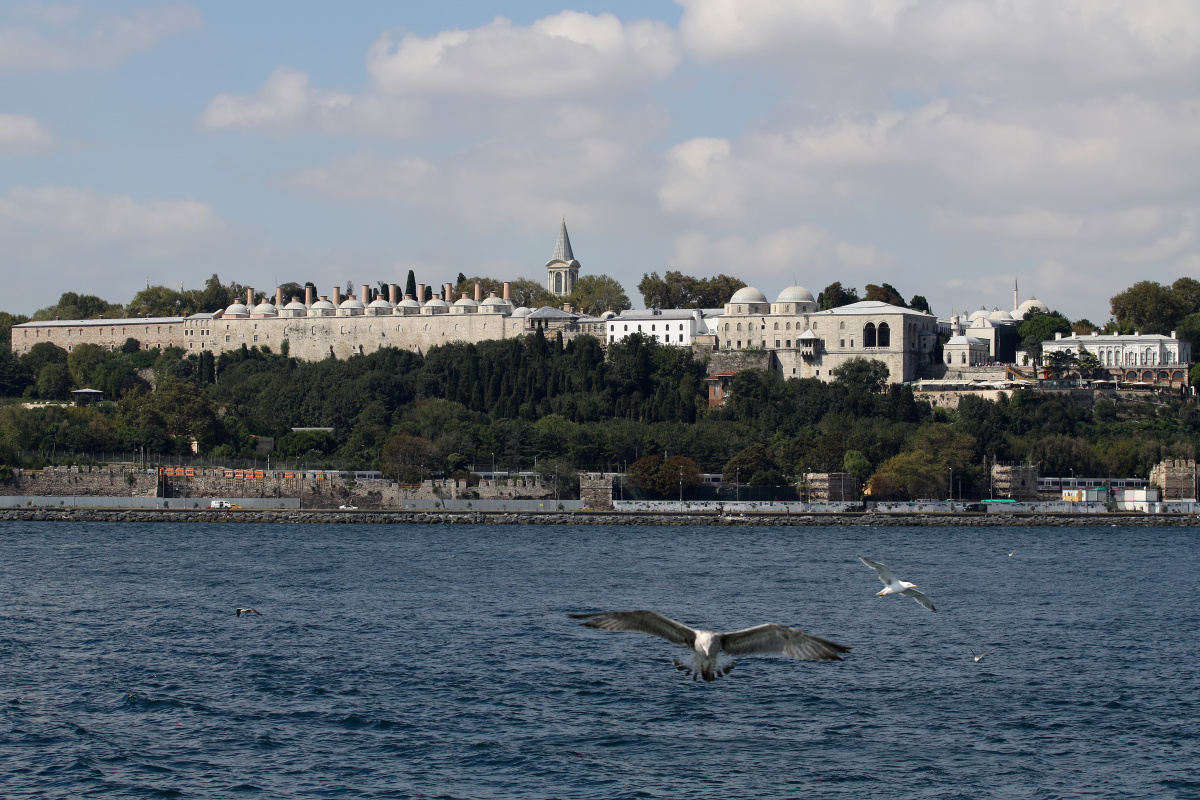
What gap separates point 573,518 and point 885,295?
3583 centimetres

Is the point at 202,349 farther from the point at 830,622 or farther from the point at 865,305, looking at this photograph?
the point at 830,622

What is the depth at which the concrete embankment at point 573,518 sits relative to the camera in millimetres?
52688

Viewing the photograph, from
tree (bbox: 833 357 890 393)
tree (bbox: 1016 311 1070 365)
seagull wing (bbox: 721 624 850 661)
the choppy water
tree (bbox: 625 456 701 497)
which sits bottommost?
the choppy water

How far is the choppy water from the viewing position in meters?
16.5

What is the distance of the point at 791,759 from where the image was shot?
17.0m

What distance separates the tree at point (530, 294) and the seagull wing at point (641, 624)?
8345 cm

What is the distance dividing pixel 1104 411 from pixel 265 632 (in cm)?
5321

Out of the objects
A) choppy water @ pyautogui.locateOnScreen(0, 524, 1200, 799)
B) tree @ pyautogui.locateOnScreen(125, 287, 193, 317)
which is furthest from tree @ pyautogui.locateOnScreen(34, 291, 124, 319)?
choppy water @ pyautogui.locateOnScreen(0, 524, 1200, 799)

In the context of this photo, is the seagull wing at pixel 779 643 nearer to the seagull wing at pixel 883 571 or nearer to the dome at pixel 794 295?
the seagull wing at pixel 883 571

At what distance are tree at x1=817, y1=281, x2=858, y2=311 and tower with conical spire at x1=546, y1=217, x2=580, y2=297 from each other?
21.6 m

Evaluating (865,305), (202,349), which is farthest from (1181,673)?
(202,349)

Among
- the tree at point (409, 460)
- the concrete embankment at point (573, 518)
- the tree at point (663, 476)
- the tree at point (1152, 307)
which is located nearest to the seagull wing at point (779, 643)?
the concrete embankment at point (573, 518)

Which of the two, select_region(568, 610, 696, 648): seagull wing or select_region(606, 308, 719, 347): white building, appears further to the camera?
select_region(606, 308, 719, 347): white building

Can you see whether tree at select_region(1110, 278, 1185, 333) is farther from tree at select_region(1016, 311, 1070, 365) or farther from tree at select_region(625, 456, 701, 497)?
tree at select_region(625, 456, 701, 497)
